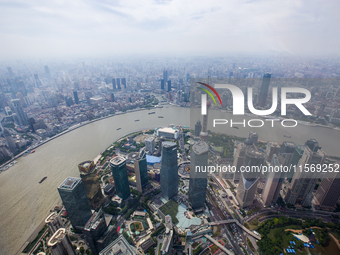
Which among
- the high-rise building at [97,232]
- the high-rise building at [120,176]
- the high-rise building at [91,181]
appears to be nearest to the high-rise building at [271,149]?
the high-rise building at [120,176]

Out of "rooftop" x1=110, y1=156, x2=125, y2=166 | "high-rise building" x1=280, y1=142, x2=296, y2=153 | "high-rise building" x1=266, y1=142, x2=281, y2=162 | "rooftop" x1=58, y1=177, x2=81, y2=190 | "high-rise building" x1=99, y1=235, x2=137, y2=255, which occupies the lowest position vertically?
"high-rise building" x1=266, y1=142, x2=281, y2=162

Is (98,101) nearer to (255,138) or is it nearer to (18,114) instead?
(18,114)

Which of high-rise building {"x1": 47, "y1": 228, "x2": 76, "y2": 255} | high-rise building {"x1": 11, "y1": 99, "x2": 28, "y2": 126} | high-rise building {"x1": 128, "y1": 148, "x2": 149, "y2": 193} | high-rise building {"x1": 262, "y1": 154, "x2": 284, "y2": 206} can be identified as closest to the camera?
high-rise building {"x1": 47, "y1": 228, "x2": 76, "y2": 255}

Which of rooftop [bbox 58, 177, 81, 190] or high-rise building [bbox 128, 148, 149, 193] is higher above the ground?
rooftop [bbox 58, 177, 81, 190]

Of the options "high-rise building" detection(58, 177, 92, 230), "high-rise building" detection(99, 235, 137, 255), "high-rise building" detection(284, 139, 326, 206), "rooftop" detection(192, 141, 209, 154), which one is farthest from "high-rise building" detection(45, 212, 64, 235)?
"high-rise building" detection(284, 139, 326, 206)

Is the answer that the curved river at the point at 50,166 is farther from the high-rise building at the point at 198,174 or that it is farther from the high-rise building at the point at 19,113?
the high-rise building at the point at 19,113

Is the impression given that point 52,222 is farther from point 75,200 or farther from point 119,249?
point 119,249

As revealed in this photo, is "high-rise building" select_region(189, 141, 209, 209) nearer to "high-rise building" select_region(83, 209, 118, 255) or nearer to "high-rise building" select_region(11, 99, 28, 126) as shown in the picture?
"high-rise building" select_region(83, 209, 118, 255)
